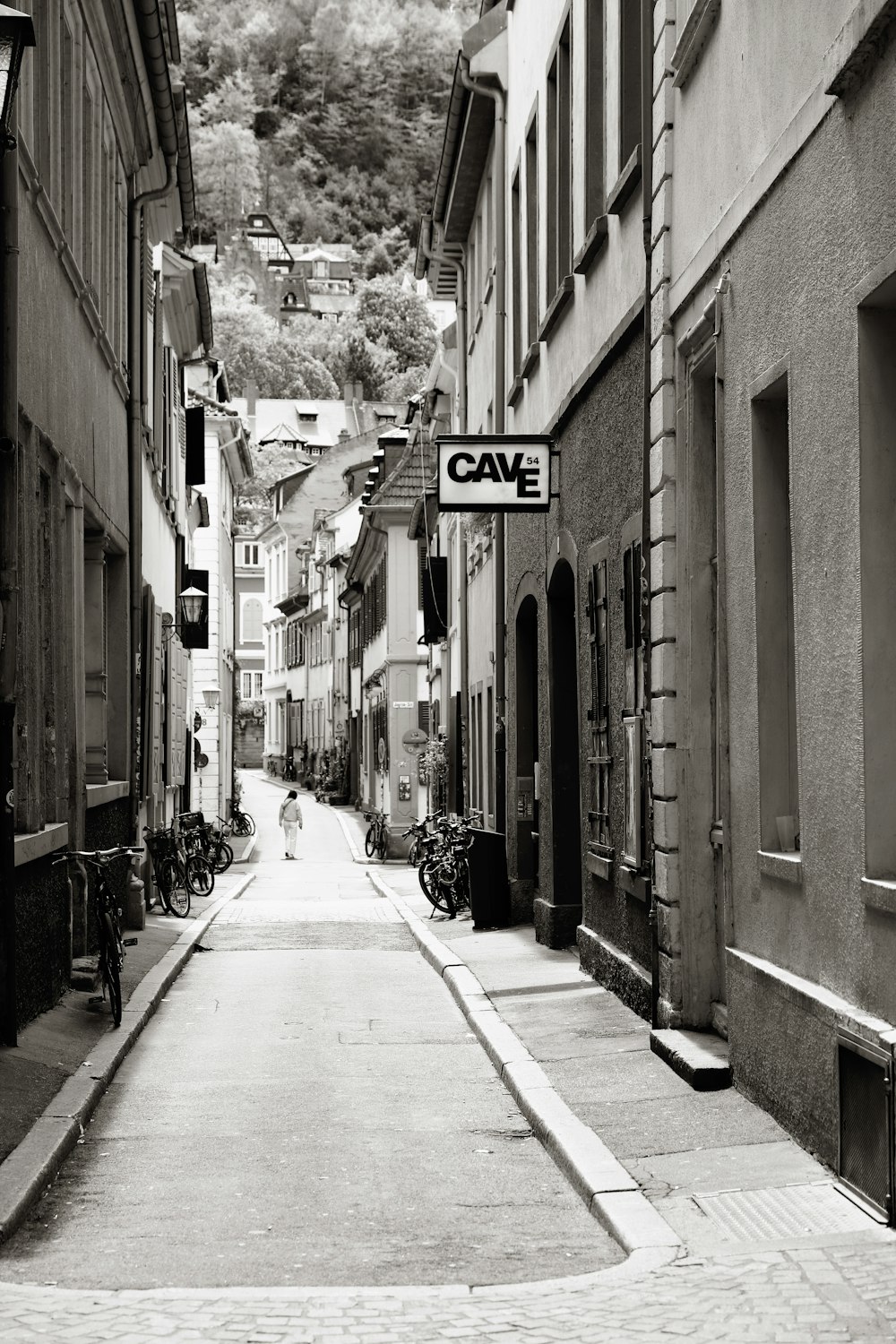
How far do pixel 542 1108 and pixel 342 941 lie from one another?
35.1 ft

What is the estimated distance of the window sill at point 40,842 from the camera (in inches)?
410

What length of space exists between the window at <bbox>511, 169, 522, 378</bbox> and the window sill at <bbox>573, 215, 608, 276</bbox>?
439 centimetres

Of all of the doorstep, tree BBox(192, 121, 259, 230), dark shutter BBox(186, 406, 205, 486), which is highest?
tree BBox(192, 121, 259, 230)

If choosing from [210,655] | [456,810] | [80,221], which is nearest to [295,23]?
[210,655]

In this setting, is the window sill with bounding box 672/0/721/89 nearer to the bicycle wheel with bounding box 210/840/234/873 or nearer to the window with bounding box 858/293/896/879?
the window with bounding box 858/293/896/879

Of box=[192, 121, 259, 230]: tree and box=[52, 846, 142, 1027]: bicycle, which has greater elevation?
box=[192, 121, 259, 230]: tree

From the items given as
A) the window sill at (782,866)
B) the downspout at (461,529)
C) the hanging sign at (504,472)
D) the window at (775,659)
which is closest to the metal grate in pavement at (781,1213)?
the window sill at (782,866)

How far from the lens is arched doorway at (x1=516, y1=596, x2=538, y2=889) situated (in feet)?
59.7

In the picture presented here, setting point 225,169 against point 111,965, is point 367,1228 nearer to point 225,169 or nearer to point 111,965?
point 111,965

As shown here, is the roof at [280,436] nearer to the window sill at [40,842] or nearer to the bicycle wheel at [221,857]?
the bicycle wheel at [221,857]

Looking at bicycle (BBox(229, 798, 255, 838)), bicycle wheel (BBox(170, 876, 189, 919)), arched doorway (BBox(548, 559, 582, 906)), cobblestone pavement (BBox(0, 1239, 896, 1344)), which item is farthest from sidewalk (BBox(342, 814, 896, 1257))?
bicycle (BBox(229, 798, 255, 838))

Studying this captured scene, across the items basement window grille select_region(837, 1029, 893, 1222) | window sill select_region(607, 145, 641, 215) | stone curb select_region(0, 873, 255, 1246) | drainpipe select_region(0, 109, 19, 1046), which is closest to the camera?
basement window grille select_region(837, 1029, 893, 1222)

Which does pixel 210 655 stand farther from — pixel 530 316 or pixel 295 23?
pixel 295 23

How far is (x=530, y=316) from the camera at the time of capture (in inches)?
678
